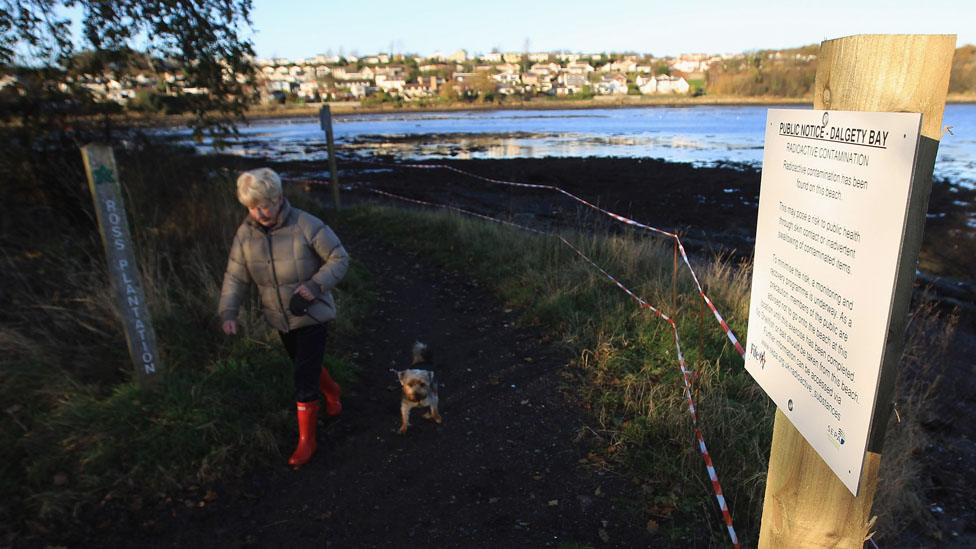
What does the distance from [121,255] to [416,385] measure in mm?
2250

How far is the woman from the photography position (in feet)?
11.7

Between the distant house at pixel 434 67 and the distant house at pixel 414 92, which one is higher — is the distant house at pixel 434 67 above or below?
above

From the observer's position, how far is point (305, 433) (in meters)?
3.91

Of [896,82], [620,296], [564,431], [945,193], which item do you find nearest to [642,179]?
[945,193]

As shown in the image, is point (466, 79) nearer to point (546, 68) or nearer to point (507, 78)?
point (507, 78)

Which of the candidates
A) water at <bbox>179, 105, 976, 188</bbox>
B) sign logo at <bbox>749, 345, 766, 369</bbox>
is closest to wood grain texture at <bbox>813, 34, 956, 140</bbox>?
sign logo at <bbox>749, 345, 766, 369</bbox>

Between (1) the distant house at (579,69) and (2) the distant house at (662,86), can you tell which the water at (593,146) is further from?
(1) the distant house at (579,69)

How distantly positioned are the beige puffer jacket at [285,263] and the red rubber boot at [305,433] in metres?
0.55

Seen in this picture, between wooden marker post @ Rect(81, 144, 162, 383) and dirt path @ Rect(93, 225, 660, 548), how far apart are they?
50.8 inches

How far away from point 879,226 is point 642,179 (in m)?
20.9

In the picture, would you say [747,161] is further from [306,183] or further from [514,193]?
[306,183]

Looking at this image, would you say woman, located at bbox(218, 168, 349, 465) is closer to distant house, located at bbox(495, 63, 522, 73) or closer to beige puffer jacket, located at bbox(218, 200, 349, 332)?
beige puffer jacket, located at bbox(218, 200, 349, 332)

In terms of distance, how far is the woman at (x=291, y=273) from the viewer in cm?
358

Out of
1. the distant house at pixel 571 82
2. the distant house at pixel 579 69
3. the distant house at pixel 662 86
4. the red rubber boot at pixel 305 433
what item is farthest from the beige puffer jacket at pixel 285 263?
the distant house at pixel 579 69
